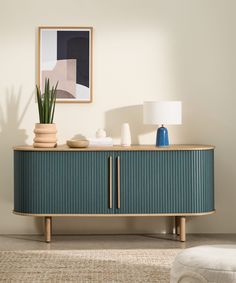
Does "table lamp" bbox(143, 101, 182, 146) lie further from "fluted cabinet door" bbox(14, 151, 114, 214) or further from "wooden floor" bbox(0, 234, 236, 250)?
"wooden floor" bbox(0, 234, 236, 250)

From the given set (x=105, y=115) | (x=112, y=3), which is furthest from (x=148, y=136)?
(x=112, y=3)

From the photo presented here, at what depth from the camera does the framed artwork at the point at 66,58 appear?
561cm

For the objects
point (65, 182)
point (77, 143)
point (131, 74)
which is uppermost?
point (131, 74)

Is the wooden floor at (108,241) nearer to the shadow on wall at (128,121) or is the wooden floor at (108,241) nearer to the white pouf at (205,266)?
the shadow on wall at (128,121)

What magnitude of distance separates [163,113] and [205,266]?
208 centimetres

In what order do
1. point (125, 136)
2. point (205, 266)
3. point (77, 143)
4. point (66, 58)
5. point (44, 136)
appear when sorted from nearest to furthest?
1. point (205, 266)
2. point (77, 143)
3. point (44, 136)
4. point (125, 136)
5. point (66, 58)

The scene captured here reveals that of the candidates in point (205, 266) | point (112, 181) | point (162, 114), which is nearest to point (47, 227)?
point (112, 181)

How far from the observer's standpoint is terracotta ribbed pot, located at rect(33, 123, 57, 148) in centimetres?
529

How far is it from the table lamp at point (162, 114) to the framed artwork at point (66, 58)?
0.57m

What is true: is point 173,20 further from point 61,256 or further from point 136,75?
point 61,256

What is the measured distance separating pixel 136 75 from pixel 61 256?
66.9 inches

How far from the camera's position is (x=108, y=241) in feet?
17.7

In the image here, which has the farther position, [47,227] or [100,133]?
[100,133]

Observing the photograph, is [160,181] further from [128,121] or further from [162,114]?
[128,121]
